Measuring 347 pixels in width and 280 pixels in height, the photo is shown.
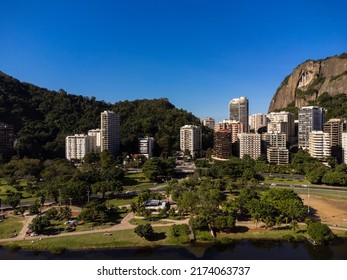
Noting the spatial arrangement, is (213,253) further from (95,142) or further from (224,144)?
(95,142)

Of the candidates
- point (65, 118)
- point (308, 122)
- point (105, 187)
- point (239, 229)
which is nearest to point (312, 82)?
point (308, 122)

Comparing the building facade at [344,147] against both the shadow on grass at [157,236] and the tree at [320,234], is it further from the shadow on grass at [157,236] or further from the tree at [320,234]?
the shadow on grass at [157,236]

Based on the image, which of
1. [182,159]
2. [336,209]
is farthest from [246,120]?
[336,209]

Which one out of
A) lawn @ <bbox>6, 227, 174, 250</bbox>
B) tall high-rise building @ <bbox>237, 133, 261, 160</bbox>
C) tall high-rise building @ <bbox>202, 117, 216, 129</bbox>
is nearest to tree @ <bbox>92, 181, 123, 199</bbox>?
lawn @ <bbox>6, 227, 174, 250</bbox>

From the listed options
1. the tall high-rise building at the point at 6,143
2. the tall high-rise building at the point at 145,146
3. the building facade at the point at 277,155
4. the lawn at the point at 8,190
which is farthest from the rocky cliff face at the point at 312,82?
the lawn at the point at 8,190

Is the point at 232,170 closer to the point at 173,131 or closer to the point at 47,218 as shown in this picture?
the point at 47,218

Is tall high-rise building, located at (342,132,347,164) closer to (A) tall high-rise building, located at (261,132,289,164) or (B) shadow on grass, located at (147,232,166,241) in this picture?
(A) tall high-rise building, located at (261,132,289,164)
